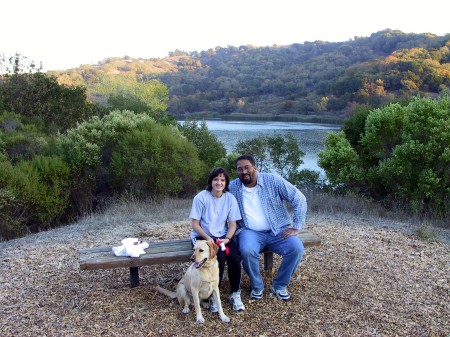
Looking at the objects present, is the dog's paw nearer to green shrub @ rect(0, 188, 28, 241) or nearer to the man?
the man

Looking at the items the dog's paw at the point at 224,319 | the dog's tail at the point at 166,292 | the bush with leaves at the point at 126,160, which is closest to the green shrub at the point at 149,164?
the bush with leaves at the point at 126,160

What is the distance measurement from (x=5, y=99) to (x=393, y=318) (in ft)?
55.3

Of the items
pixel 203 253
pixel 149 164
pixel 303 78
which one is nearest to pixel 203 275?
pixel 203 253

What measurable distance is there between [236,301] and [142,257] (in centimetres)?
97

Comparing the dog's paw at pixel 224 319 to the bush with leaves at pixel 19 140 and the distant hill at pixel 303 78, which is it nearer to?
the bush with leaves at pixel 19 140

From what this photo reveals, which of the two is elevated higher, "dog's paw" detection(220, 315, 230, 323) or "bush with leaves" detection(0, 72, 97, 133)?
"bush with leaves" detection(0, 72, 97, 133)

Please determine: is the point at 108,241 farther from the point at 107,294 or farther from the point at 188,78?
the point at 188,78

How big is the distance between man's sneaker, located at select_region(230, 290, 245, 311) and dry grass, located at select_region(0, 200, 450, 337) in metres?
0.05

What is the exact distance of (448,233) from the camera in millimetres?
7051

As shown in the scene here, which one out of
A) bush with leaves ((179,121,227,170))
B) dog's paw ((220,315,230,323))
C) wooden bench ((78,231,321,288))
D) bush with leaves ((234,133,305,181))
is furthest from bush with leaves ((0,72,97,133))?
dog's paw ((220,315,230,323))

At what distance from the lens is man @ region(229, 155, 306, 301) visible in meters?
4.15

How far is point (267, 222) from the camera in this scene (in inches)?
172

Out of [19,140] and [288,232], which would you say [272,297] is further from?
[19,140]

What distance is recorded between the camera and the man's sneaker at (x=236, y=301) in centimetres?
397
